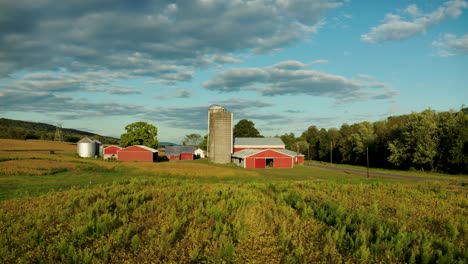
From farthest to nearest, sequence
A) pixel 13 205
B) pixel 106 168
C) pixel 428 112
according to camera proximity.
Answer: pixel 428 112 < pixel 106 168 < pixel 13 205

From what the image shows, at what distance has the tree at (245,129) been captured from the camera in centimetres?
12428

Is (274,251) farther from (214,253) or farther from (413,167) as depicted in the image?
(413,167)

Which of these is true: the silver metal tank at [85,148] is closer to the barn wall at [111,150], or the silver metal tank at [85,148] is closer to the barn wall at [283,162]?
the barn wall at [111,150]

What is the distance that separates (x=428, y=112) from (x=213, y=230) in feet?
224

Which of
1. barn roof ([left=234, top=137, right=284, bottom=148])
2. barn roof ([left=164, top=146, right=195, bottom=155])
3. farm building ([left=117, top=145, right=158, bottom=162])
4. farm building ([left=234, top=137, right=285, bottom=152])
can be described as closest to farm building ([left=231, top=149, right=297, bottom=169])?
farm building ([left=234, top=137, right=285, bottom=152])

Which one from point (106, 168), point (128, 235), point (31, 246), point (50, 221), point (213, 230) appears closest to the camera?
point (31, 246)

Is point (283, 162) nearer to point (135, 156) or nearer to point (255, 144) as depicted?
point (255, 144)

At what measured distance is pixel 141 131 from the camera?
87.4m

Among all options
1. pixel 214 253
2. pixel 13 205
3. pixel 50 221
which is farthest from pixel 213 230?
pixel 13 205

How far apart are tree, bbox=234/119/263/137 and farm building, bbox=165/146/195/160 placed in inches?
1208

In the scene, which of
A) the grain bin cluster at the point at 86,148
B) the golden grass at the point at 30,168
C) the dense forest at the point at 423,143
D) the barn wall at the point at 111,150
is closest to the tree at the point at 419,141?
the dense forest at the point at 423,143

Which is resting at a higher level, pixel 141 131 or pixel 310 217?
pixel 141 131

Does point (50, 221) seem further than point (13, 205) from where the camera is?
No

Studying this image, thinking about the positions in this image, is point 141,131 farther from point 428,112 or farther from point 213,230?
point 213,230
